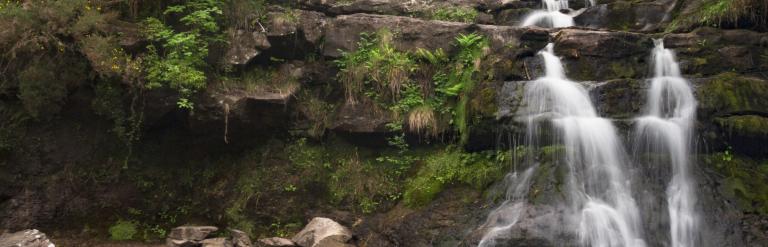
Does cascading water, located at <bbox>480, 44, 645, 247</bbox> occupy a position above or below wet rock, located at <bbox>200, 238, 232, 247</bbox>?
above

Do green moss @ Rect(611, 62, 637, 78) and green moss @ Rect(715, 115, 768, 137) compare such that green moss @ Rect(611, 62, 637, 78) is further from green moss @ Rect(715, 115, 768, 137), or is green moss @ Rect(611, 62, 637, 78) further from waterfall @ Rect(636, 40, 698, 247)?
green moss @ Rect(715, 115, 768, 137)

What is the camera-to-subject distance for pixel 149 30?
9.64 m

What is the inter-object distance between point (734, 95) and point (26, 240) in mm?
11434

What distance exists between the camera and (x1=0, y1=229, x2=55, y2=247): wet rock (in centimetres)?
740

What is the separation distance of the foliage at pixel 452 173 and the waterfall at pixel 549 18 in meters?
5.09

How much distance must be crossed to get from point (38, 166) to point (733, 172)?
11.7m

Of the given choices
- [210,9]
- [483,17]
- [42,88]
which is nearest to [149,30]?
[210,9]

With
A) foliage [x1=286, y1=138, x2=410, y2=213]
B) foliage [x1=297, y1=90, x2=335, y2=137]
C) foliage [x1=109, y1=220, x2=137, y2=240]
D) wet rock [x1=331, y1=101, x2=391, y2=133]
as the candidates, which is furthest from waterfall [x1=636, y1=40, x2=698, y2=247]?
foliage [x1=109, y1=220, x2=137, y2=240]

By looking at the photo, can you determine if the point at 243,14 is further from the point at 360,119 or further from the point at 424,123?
the point at 424,123

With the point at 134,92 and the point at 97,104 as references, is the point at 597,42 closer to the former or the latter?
the point at 134,92

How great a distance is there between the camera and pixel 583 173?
8.30 metres

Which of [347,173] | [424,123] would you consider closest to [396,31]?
[424,123]

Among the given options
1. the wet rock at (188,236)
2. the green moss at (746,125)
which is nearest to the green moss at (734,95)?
the green moss at (746,125)

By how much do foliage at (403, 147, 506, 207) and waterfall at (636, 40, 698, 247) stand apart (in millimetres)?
2465
